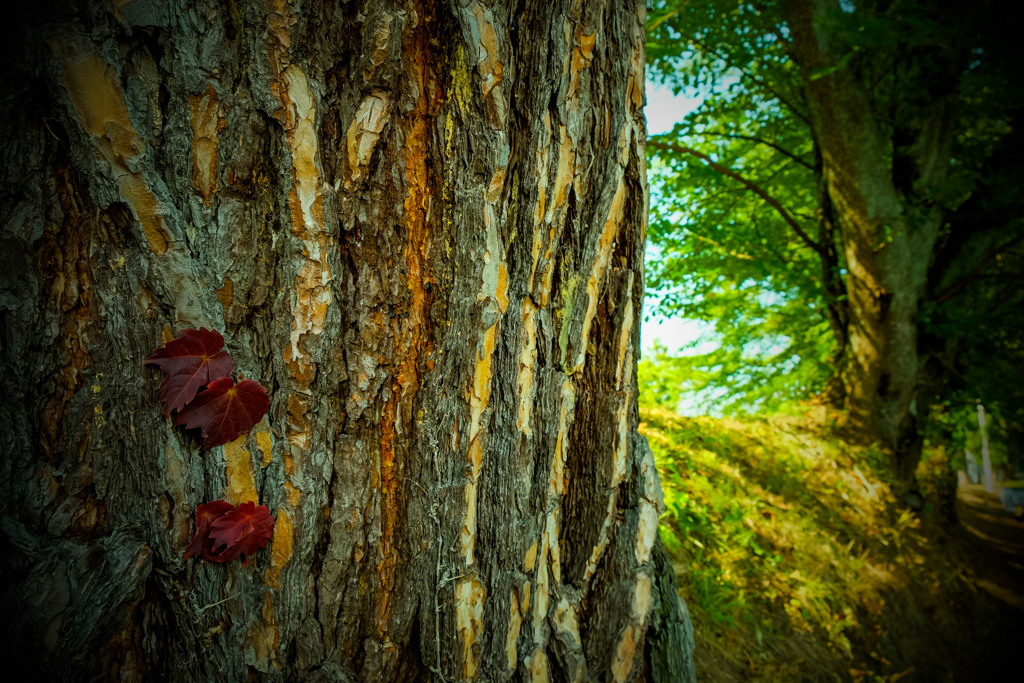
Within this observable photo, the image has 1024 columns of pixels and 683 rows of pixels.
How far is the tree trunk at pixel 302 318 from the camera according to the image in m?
0.96

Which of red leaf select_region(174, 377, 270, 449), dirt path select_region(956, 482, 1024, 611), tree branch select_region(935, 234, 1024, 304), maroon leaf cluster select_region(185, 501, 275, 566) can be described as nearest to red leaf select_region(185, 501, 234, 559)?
maroon leaf cluster select_region(185, 501, 275, 566)

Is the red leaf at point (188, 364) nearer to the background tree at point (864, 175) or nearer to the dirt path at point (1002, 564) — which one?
the background tree at point (864, 175)

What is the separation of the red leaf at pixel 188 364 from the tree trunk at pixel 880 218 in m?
4.90

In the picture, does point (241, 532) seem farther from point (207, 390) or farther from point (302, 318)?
Answer: point (302, 318)

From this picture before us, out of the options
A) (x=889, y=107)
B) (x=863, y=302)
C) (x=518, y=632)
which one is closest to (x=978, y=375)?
(x=863, y=302)

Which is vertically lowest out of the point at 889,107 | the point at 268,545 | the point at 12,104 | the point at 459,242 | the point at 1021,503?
the point at 1021,503

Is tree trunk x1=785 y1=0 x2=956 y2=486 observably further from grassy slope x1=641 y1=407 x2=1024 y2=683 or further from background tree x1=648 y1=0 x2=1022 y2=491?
grassy slope x1=641 y1=407 x2=1024 y2=683

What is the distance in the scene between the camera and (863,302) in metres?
4.45

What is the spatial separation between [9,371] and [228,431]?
464mm

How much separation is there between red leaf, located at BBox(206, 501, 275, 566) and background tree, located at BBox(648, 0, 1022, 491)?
14.9 feet

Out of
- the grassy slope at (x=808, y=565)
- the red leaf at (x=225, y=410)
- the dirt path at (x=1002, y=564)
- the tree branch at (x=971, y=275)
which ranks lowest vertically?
the dirt path at (x=1002, y=564)

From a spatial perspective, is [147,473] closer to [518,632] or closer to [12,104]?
[12,104]

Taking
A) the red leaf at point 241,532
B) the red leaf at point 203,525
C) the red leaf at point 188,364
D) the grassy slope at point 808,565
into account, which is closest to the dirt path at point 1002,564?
the grassy slope at point 808,565

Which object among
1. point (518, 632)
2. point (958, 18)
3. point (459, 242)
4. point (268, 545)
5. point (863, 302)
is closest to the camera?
point (268, 545)
